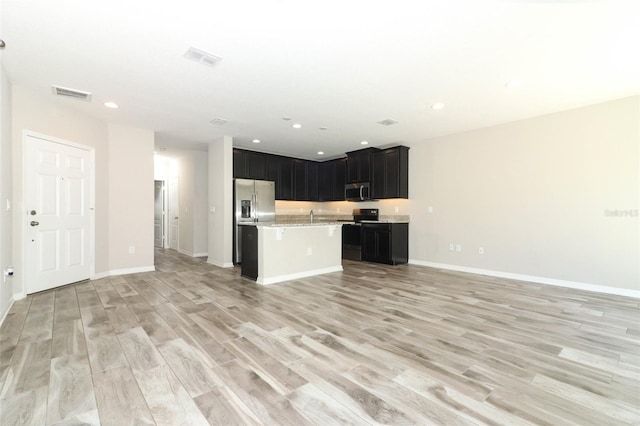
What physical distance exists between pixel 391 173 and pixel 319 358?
4.96m

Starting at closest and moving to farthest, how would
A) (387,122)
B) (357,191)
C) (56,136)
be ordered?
(56,136), (387,122), (357,191)

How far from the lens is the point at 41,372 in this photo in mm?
1986

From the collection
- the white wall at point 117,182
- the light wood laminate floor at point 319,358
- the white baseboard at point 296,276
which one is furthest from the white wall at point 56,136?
the white baseboard at point 296,276

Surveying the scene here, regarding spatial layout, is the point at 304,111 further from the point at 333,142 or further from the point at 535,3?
the point at 535,3

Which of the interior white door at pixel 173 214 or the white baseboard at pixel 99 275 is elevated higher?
the interior white door at pixel 173 214

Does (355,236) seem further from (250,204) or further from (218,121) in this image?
(218,121)

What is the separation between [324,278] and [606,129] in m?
4.62

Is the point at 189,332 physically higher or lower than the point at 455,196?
lower

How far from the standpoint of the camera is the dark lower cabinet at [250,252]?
15.3 ft

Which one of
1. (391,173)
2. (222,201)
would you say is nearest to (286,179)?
(222,201)

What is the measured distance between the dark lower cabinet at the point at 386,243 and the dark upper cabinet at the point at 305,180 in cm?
208

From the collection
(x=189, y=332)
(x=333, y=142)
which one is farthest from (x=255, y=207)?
(x=189, y=332)

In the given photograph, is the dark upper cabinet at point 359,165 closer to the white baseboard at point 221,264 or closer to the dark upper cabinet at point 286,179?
the dark upper cabinet at point 286,179

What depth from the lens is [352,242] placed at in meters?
7.03
